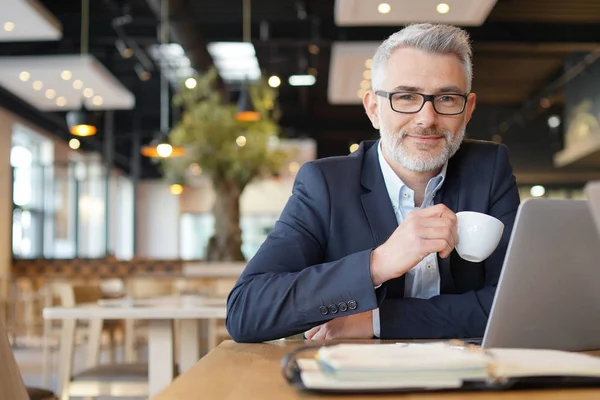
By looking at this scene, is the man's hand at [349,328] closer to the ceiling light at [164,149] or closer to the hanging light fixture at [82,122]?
the ceiling light at [164,149]

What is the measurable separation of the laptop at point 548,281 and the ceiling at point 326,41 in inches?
241

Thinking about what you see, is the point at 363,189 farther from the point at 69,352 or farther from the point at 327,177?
the point at 69,352

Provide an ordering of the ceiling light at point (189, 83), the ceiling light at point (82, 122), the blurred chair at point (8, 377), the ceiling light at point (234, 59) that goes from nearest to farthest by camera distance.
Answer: the blurred chair at point (8, 377) → the ceiling light at point (189, 83) → the ceiling light at point (82, 122) → the ceiling light at point (234, 59)

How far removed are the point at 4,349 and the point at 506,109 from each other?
12276mm

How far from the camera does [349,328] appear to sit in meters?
1.53

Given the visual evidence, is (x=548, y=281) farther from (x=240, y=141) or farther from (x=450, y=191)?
(x=240, y=141)

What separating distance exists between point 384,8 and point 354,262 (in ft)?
20.1

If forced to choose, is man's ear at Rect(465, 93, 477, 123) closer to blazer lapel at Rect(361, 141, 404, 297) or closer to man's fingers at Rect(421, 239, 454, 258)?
blazer lapel at Rect(361, 141, 404, 297)

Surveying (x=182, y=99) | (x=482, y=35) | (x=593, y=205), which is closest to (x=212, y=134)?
(x=182, y=99)

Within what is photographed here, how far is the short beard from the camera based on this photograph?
1702 millimetres

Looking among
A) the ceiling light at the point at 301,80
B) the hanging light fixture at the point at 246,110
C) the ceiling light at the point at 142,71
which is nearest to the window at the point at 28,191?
the ceiling light at the point at 142,71

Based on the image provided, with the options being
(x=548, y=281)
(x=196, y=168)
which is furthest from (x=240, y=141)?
(x=548, y=281)

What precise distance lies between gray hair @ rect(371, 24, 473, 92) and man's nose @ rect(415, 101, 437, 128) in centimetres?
11

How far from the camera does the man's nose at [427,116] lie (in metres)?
1.66
